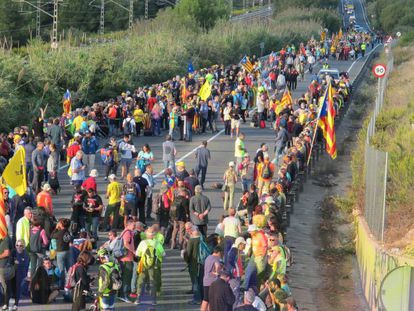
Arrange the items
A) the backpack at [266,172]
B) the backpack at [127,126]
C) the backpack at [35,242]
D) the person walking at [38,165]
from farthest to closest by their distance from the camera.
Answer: the backpack at [127,126]
the backpack at [266,172]
the person walking at [38,165]
the backpack at [35,242]

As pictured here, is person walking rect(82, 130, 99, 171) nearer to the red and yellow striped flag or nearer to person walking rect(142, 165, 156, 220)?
person walking rect(142, 165, 156, 220)

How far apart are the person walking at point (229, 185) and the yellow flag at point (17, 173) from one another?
6.08 meters

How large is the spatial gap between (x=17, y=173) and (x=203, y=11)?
75013 mm

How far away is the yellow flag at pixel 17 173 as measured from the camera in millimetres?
20359

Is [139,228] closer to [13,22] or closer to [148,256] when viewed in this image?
[148,256]

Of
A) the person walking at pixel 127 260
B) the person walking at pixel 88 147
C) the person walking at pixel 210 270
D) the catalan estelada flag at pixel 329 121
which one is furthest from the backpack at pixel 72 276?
the catalan estelada flag at pixel 329 121

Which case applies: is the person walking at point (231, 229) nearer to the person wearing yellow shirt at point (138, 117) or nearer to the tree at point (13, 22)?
the person wearing yellow shirt at point (138, 117)

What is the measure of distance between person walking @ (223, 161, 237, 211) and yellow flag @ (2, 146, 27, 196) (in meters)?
6.08

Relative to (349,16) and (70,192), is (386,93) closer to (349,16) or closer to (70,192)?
(70,192)

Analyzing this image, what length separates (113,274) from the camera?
16.8 meters

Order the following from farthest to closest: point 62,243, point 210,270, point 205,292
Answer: point 62,243 < point 205,292 < point 210,270

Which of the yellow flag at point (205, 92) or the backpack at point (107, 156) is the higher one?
the yellow flag at point (205, 92)

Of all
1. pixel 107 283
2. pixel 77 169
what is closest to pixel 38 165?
pixel 77 169

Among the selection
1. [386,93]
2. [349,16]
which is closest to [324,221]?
[386,93]
